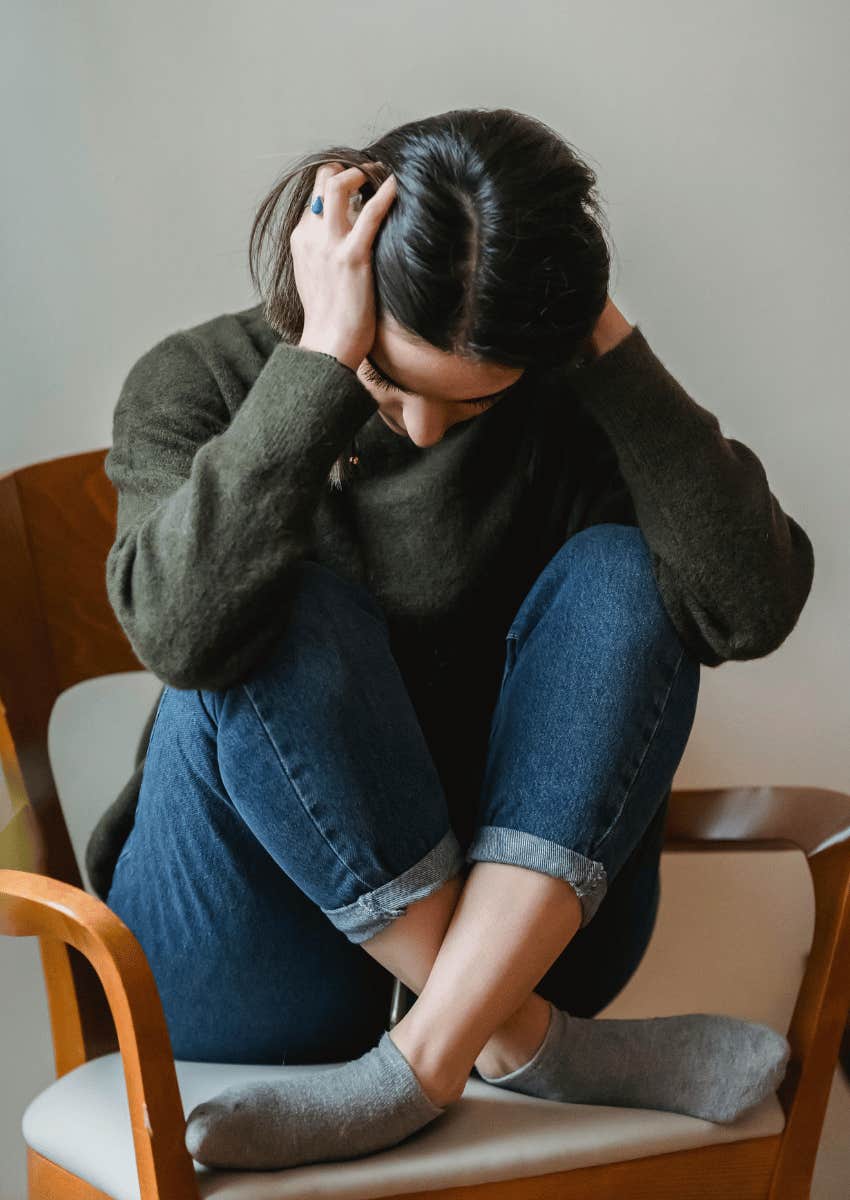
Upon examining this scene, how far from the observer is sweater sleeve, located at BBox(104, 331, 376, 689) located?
77cm

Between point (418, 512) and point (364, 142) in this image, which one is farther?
point (364, 142)

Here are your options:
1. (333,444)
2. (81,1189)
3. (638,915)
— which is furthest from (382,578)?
(81,1189)

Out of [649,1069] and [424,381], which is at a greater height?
[424,381]

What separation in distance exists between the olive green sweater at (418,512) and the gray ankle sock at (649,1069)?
7.4 inches

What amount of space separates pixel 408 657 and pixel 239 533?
271mm

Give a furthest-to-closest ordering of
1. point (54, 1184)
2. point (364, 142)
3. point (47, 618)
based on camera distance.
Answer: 1. point (364, 142)
2. point (47, 618)
3. point (54, 1184)

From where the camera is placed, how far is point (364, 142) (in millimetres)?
1310

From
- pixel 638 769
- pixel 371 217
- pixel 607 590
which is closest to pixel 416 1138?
pixel 638 769

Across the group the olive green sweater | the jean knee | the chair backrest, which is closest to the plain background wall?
the chair backrest

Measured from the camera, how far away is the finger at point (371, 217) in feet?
2.67

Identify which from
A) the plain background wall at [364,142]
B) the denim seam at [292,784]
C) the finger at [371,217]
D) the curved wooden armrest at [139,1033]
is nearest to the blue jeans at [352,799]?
the denim seam at [292,784]

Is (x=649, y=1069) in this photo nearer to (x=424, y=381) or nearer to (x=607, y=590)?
(x=607, y=590)

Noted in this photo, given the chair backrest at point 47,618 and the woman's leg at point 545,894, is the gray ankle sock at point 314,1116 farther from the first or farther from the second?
the chair backrest at point 47,618

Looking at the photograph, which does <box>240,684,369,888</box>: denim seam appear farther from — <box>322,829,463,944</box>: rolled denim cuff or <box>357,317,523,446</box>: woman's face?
<box>357,317,523,446</box>: woman's face
